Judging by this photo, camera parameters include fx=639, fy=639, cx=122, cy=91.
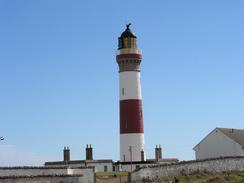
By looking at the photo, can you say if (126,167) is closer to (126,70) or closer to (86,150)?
(86,150)

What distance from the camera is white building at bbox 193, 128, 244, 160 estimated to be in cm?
6562

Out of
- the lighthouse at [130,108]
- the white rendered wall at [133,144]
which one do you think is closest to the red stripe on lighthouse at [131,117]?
the lighthouse at [130,108]

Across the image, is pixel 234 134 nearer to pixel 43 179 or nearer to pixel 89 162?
pixel 89 162

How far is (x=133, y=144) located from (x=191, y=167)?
10.8m

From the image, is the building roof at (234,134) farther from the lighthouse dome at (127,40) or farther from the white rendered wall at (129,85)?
the lighthouse dome at (127,40)

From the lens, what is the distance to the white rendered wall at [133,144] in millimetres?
65375

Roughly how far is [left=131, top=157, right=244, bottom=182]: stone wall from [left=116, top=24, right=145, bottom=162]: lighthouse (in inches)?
387

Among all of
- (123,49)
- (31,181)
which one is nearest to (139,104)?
(123,49)

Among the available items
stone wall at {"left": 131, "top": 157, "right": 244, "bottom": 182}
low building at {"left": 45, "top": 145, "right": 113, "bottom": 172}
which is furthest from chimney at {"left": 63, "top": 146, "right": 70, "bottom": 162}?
stone wall at {"left": 131, "top": 157, "right": 244, "bottom": 182}

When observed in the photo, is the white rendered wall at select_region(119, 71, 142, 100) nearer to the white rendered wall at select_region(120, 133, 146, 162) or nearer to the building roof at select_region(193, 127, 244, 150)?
the white rendered wall at select_region(120, 133, 146, 162)

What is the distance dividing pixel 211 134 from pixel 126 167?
9.99 metres

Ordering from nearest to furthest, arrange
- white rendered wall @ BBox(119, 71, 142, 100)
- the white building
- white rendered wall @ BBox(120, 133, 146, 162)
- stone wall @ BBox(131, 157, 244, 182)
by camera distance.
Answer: stone wall @ BBox(131, 157, 244, 182) < white rendered wall @ BBox(120, 133, 146, 162) < the white building < white rendered wall @ BBox(119, 71, 142, 100)

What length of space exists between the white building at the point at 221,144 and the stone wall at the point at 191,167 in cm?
457

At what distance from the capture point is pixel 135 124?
6556cm
